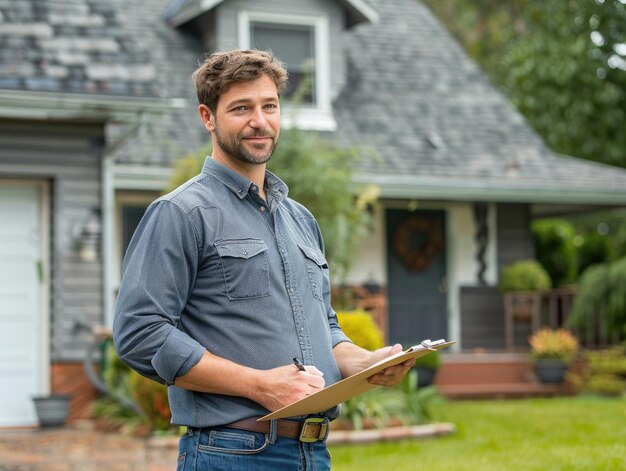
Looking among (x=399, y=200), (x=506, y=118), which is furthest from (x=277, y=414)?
(x=506, y=118)

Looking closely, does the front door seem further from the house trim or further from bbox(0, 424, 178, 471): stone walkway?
bbox(0, 424, 178, 471): stone walkway

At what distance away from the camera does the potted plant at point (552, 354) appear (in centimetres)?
1227

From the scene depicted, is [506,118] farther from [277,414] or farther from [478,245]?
[277,414]

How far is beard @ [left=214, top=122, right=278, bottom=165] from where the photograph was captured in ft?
9.41

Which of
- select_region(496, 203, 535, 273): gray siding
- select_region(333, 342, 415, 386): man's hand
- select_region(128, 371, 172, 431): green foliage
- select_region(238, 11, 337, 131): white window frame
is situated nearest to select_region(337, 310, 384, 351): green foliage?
select_region(128, 371, 172, 431): green foliage

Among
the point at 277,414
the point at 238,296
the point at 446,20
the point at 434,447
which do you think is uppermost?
the point at 446,20

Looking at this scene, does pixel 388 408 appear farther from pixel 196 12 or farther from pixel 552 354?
pixel 196 12

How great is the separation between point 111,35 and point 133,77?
2.15 ft

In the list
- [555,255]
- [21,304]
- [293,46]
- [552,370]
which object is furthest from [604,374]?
[21,304]

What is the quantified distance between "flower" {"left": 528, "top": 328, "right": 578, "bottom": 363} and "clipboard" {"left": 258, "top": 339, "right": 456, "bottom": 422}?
32.3ft

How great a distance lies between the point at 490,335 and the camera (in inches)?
536

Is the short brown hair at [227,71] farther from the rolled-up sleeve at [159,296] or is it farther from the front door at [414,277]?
the front door at [414,277]

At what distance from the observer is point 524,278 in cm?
1310

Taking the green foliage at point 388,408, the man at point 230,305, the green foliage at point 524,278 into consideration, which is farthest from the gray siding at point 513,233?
the man at point 230,305
